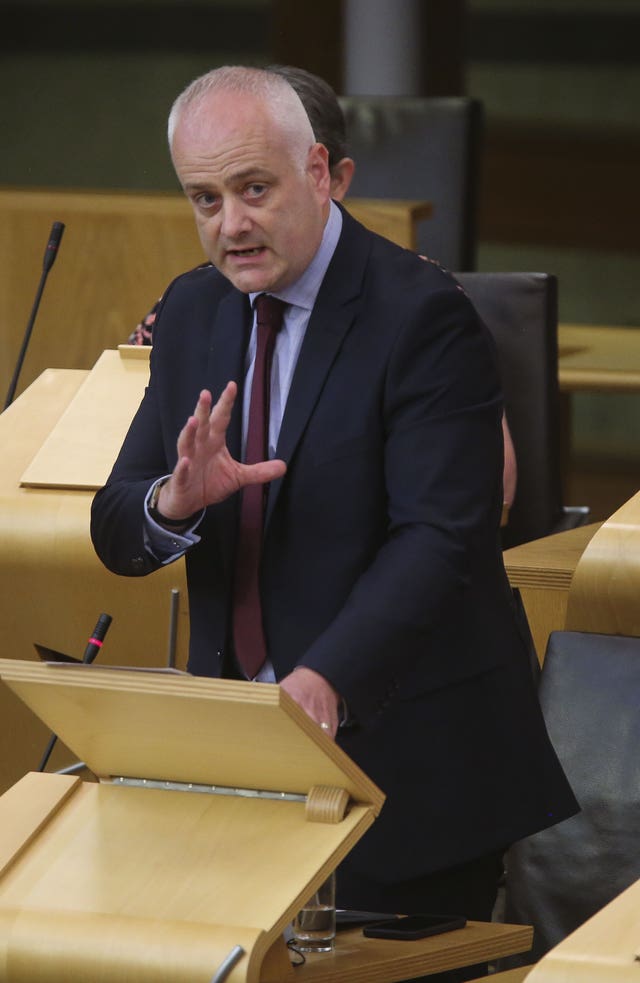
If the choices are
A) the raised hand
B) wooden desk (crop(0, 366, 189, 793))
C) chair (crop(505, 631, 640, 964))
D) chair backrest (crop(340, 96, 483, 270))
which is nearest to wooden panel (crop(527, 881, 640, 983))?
the raised hand

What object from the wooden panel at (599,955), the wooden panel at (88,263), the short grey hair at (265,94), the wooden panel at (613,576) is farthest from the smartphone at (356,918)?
the wooden panel at (88,263)

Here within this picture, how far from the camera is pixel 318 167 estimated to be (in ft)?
5.57

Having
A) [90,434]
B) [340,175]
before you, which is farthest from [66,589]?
[340,175]

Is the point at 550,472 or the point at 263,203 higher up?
the point at 263,203

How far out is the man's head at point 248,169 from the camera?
1634mm

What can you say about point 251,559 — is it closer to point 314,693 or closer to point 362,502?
Answer: point 362,502

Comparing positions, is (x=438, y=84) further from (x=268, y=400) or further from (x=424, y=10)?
(x=268, y=400)

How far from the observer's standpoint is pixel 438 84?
6.04 m

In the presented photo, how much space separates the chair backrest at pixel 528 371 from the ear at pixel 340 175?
0.99 meters

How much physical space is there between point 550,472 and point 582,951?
243 cm

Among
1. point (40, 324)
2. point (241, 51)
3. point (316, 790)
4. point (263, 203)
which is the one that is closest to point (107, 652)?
point (263, 203)

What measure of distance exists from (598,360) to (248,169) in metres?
3.31

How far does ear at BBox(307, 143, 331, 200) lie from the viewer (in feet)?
5.52

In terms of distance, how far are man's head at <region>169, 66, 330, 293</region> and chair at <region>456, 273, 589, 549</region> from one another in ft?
6.19
